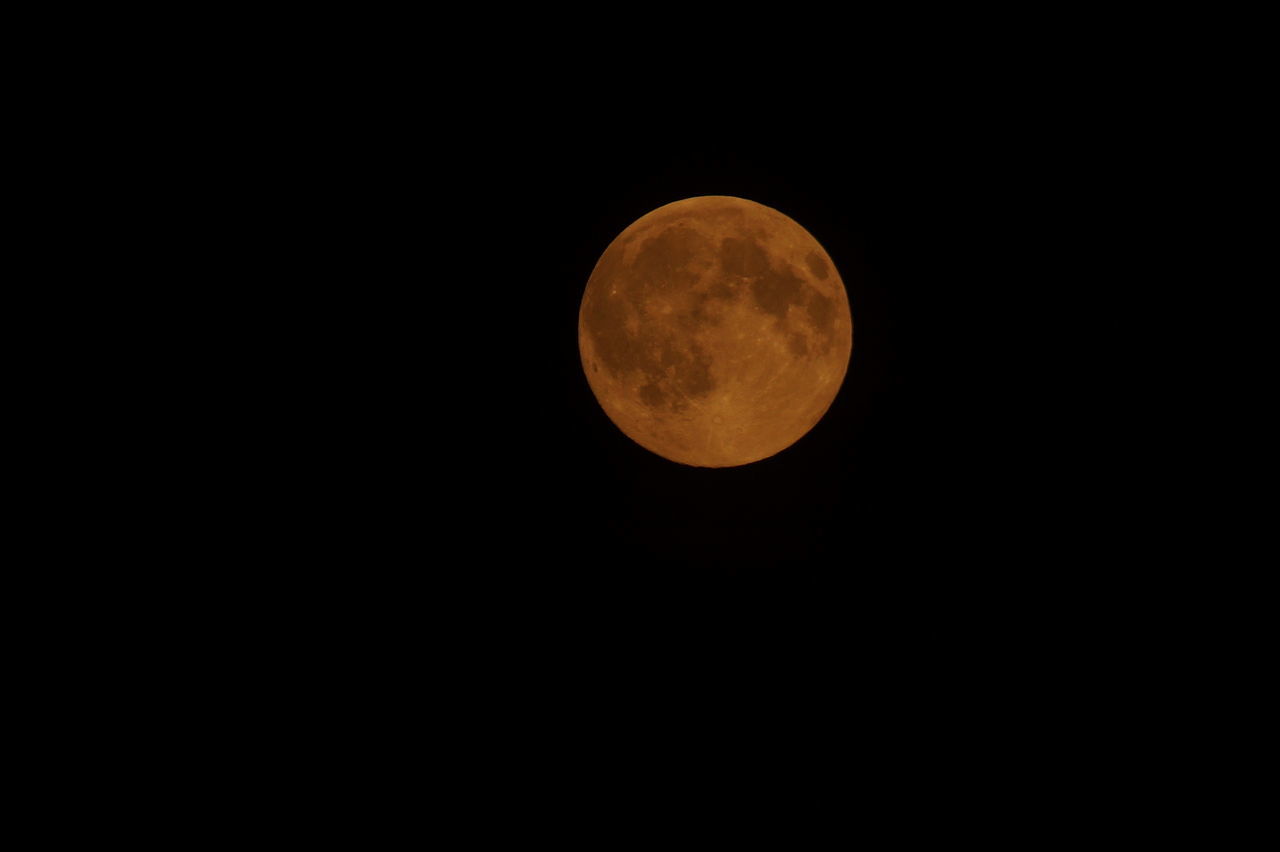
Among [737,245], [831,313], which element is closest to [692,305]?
[737,245]

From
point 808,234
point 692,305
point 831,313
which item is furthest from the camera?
point 808,234

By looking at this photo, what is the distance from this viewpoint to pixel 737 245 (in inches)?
112

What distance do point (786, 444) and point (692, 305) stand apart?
77 cm

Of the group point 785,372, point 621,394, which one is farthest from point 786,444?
point 621,394

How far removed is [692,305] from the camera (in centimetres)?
277

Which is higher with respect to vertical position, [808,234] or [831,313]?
[808,234]

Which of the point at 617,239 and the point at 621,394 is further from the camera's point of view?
the point at 617,239

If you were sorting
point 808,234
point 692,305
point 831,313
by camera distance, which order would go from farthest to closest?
point 808,234 → point 831,313 → point 692,305

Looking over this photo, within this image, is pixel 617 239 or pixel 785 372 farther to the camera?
pixel 617 239

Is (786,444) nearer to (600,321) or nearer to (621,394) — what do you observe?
(621,394)

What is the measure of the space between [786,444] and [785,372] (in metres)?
0.44

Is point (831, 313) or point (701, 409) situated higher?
point (831, 313)

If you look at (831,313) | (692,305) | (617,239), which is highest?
(617,239)

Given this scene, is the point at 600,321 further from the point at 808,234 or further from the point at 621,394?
the point at 808,234
